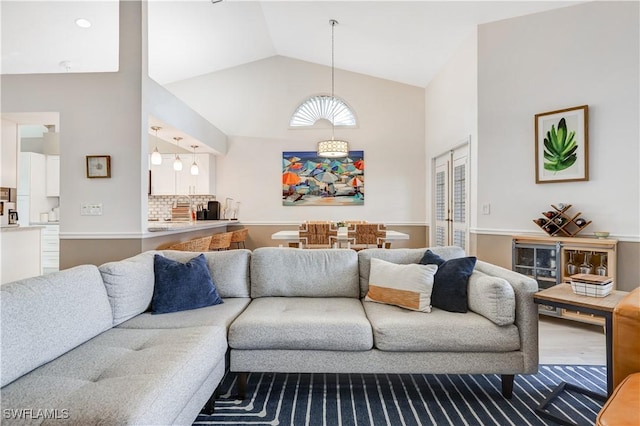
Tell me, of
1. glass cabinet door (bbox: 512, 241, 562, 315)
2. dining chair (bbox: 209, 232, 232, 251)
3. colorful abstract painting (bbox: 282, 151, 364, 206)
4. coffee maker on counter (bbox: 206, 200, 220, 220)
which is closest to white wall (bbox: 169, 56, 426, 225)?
colorful abstract painting (bbox: 282, 151, 364, 206)

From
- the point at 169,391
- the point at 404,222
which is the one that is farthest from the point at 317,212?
the point at 169,391

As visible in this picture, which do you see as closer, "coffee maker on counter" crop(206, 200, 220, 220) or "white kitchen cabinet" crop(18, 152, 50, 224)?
"white kitchen cabinet" crop(18, 152, 50, 224)

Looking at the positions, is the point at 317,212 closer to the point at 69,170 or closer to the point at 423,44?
the point at 423,44

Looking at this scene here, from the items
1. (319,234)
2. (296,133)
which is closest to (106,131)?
(319,234)

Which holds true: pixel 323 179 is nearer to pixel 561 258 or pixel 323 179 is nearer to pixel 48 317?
pixel 561 258

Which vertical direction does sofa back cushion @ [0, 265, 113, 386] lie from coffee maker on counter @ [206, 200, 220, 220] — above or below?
below

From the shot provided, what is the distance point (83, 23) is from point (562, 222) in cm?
597

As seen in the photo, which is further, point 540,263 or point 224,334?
point 540,263

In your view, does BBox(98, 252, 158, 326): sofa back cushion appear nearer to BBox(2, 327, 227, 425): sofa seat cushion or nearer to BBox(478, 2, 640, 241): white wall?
BBox(2, 327, 227, 425): sofa seat cushion

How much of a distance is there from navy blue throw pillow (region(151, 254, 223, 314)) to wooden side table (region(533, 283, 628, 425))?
2.13 m

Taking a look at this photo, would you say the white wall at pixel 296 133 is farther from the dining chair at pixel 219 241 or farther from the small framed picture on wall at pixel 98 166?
the small framed picture on wall at pixel 98 166

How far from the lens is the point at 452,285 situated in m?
2.26

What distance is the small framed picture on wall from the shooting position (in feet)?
10.8

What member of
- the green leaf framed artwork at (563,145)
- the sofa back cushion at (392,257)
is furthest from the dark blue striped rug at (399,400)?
the green leaf framed artwork at (563,145)
